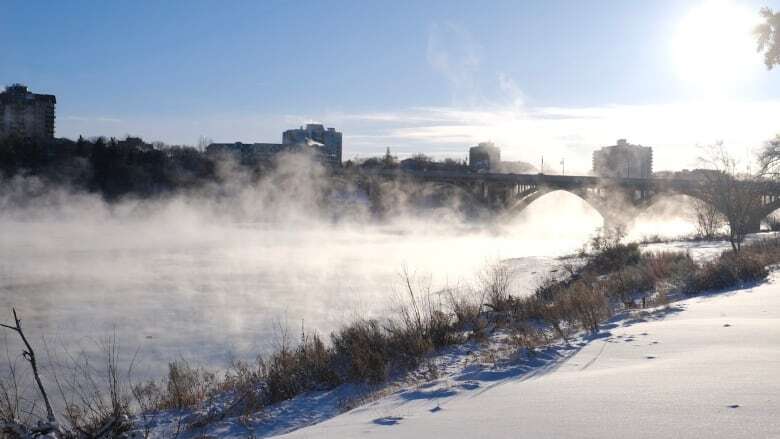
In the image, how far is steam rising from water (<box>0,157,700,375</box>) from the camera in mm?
14711

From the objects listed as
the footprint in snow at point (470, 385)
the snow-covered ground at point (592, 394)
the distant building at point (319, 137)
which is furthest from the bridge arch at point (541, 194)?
the distant building at point (319, 137)

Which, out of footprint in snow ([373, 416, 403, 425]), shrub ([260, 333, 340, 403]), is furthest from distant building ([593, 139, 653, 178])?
footprint in snow ([373, 416, 403, 425])

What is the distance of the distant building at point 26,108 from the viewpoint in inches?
3831

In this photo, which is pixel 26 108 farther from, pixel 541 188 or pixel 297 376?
pixel 297 376

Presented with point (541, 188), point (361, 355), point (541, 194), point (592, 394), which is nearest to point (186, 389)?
point (361, 355)

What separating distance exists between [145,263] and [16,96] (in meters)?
86.6

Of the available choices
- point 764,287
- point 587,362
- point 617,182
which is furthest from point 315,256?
point 617,182

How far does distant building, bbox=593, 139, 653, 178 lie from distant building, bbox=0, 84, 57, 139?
8644 centimetres

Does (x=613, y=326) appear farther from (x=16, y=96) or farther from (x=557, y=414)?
(x=16, y=96)

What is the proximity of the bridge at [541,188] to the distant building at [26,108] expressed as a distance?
61.3m

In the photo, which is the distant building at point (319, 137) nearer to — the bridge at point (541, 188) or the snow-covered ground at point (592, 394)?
the bridge at point (541, 188)

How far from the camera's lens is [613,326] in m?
8.23

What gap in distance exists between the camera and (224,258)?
30141mm

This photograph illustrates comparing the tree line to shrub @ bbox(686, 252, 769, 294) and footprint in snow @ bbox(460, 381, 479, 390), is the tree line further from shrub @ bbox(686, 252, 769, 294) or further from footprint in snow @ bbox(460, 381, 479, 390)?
footprint in snow @ bbox(460, 381, 479, 390)
